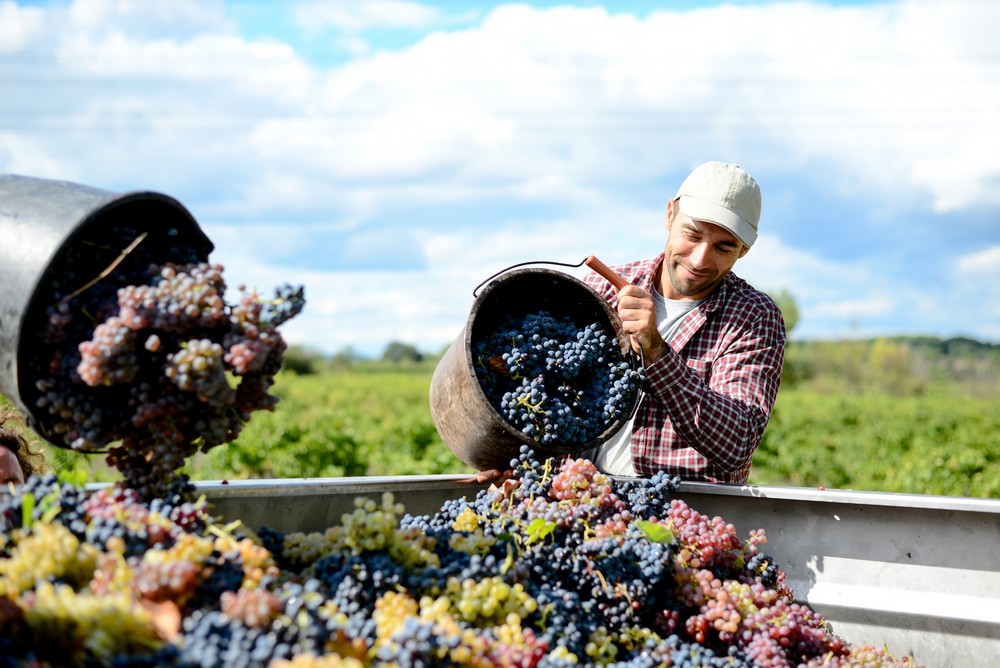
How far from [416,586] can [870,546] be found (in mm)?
1453

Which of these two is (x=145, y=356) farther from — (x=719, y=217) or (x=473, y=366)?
(x=719, y=217)

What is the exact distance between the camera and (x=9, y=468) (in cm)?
281

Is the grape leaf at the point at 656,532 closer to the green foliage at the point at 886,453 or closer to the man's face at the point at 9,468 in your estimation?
the man's face at the point at 9,468

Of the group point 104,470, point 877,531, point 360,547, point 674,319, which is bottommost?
point 104,470

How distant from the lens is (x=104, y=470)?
9.09 metres

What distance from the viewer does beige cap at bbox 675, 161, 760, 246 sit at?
9.95 ft

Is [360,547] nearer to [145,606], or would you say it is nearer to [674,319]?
[145,606]

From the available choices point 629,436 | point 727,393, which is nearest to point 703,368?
point 727,393

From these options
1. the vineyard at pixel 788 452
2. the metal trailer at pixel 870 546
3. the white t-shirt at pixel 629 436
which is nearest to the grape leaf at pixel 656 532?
the metal trailer at pixel 870 546

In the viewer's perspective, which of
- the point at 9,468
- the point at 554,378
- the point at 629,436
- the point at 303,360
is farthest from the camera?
the point at 303,360

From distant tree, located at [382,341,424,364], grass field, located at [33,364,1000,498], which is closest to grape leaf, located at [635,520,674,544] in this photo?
grass field, located at [33,364,1000,498]

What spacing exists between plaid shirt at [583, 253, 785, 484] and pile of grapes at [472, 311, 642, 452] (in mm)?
207

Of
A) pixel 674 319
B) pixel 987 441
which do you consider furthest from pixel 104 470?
pixel 987 441

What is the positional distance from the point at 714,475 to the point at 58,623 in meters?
2.24
